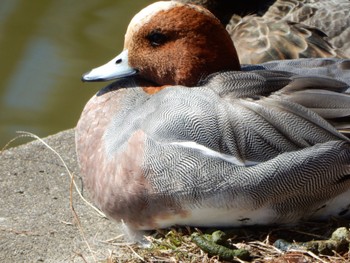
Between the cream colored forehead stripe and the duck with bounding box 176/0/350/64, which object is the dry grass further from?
the duck with bounding box 176/0/350/64

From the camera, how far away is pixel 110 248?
409 cm

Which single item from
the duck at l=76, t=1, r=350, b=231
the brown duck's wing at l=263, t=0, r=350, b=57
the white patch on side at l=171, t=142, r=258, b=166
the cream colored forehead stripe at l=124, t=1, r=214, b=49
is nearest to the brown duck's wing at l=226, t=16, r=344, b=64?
the brown duck's wing at l=263, t=0, r=350, b=57

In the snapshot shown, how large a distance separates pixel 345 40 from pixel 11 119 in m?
2.71

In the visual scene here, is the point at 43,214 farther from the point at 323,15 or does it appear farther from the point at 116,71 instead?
the point at 323,15

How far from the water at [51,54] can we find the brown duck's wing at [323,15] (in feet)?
6.09


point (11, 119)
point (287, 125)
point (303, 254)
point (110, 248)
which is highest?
point (287, 125)

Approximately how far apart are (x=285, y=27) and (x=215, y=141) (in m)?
1.61

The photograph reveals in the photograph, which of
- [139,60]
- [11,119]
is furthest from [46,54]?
[139,60]

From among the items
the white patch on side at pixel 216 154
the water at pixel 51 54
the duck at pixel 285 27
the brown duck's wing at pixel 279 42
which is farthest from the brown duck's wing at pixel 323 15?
the water at pixel 51 54

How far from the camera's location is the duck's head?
3.92 metres

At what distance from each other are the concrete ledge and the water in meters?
1.62

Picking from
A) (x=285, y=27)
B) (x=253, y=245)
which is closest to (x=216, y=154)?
(x=253, y=245)

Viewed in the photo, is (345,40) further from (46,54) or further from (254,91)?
(46,54)

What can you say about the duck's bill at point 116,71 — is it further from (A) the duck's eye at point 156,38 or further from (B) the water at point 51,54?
(B) the water at point 51,54
